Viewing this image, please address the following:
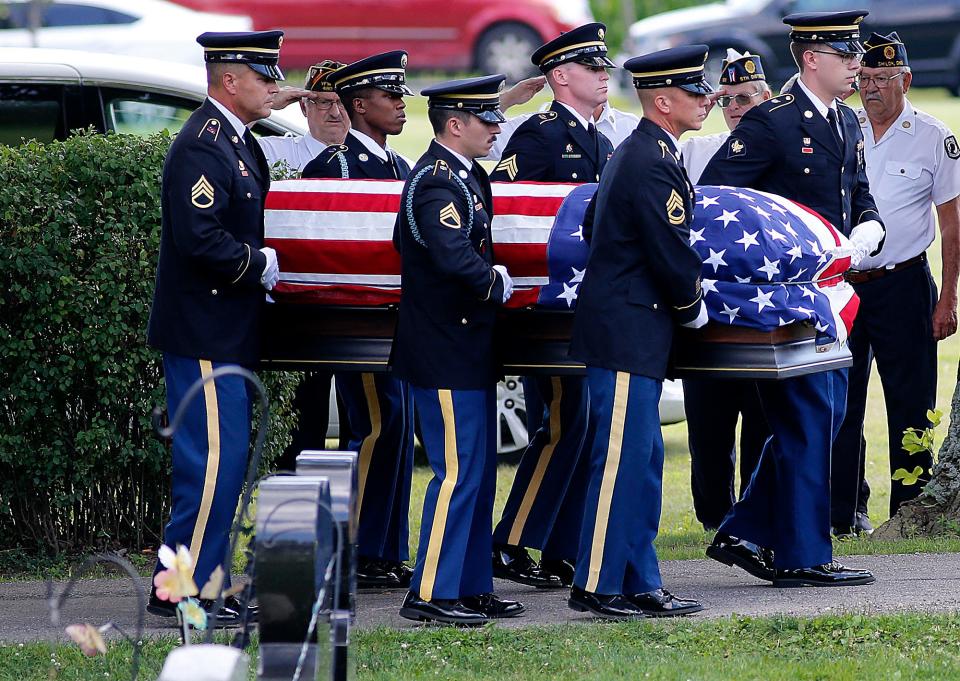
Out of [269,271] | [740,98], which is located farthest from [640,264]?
[740,98]

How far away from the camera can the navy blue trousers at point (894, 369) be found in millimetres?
7395

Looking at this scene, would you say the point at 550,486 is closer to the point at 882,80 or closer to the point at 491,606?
the point at 491,606

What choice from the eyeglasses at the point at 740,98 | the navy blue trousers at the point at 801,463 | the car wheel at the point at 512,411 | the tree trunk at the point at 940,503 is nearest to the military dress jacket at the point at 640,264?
the navy blue trousers at the point at 801,463

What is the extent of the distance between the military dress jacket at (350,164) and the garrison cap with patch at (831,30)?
159 centimetres

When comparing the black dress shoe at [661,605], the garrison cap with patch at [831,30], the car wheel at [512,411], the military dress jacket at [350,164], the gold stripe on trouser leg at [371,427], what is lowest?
the black dress shoe at [661,605]

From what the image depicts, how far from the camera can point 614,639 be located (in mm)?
5141

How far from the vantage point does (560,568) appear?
20.6ft

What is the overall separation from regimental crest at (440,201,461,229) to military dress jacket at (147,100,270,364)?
2.04 feet

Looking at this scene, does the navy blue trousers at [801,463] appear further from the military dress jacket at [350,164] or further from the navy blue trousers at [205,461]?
the navy blue trousers at [205,461]

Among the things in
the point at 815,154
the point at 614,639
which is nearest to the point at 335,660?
the point at 614,639

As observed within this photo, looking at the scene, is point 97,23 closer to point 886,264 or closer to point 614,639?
point 886,264

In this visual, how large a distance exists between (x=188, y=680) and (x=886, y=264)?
508cm

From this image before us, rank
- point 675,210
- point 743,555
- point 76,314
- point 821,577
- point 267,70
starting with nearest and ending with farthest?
point 675,210 < point 267,70 < point 821,577 < point 743,555 < point 76,314

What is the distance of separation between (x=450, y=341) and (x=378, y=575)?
1.29m
